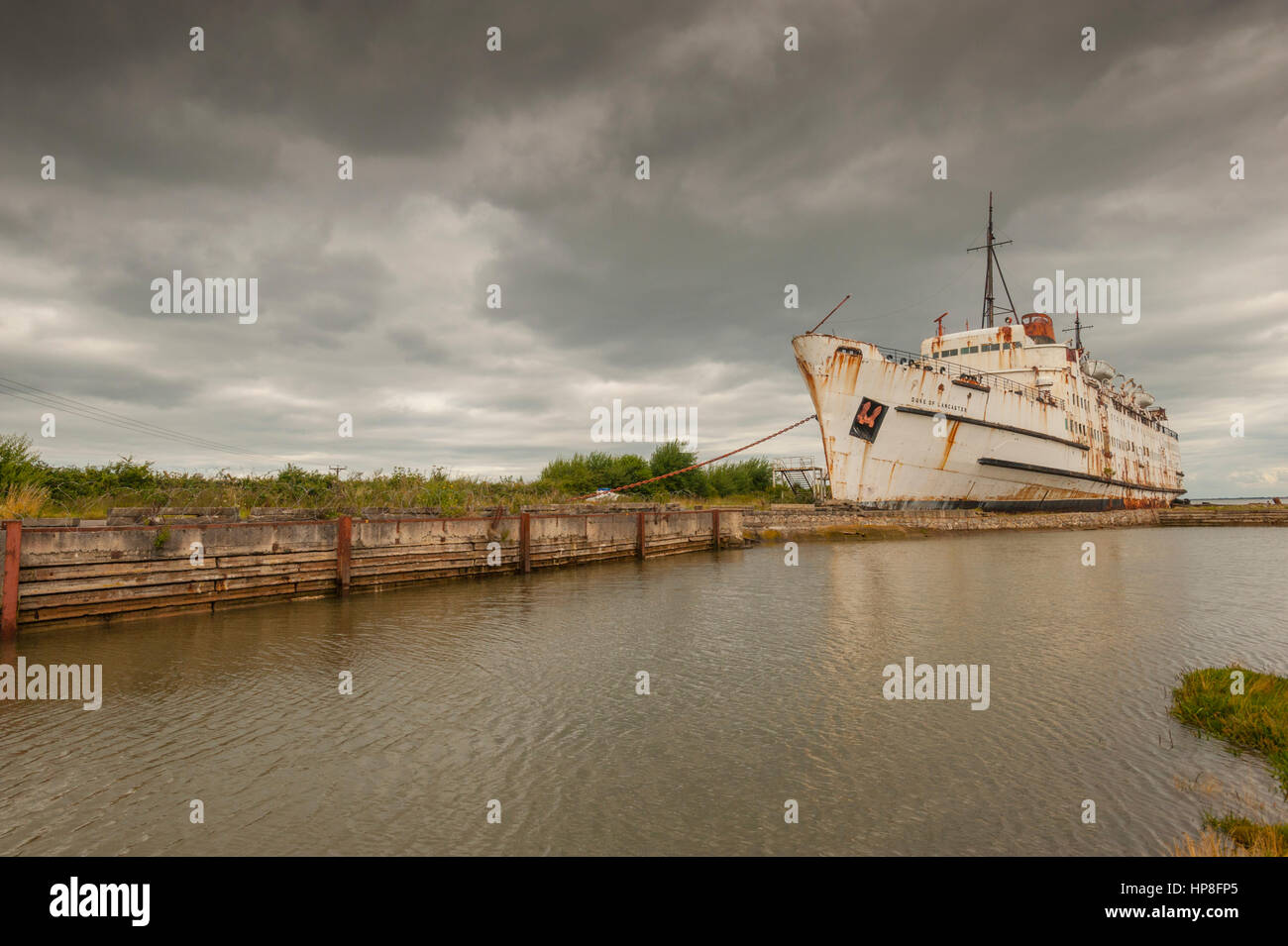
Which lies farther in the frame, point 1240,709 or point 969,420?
point 969,420

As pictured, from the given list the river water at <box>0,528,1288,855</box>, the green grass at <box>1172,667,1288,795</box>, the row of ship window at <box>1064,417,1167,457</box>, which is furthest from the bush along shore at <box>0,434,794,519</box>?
the row of ship window at <box>1064,417,1167,457</box>

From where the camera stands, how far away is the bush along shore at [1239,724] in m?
4.13

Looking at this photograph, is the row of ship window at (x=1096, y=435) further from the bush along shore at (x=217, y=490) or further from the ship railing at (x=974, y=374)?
the bush along shore at (x=217, y=490)

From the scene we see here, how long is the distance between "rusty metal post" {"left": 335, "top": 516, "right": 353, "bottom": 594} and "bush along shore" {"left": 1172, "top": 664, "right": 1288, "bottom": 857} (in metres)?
15.1

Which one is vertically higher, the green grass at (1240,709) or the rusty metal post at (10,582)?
the rusty metal post at (10,582)

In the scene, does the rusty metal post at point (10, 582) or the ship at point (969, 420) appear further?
the ship at point (969, 420)

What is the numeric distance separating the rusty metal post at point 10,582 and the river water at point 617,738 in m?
0.40

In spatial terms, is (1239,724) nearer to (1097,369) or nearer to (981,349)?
(981,349)

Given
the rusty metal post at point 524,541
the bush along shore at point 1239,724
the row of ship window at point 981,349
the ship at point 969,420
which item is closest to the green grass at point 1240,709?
the bush along shore at point 1239,724

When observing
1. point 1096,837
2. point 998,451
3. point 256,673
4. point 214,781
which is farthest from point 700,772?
point 998,451

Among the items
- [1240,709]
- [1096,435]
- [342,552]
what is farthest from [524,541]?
[1096,435]

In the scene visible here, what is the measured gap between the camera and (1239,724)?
252 inches

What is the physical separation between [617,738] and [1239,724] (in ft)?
21.3

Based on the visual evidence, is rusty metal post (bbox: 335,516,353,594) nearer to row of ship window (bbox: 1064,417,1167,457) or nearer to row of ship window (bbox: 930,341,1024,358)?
row of ship window (bbox: 930,341,1024,358)
